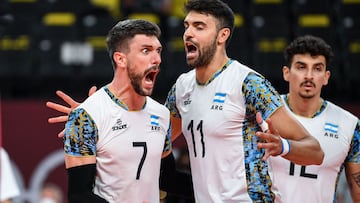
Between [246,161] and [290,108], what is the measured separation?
144 cm

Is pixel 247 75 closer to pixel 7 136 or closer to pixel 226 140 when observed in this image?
pixel 226 140

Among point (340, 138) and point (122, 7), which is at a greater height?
point (122, 7)

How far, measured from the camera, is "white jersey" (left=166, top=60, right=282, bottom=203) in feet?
23.9

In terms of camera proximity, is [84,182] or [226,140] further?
[226,140]

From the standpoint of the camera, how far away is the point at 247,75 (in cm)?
734

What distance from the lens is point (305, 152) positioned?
7035 mm

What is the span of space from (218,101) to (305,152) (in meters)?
0.90

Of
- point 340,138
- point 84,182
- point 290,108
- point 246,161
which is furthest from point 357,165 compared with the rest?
point 84,182

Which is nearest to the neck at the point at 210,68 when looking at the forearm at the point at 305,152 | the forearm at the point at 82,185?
the forearm at the point at 305,152

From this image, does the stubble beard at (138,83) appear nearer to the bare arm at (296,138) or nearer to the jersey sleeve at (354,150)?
the bare arm at (296,138)

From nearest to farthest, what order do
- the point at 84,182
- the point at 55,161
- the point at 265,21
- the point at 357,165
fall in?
the point at 84,182 < the point at 357,165 < the point at 55,161 < the point at 265,21

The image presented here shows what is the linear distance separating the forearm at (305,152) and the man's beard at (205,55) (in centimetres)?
110

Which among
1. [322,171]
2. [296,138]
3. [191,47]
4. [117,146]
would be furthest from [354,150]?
[117,146]

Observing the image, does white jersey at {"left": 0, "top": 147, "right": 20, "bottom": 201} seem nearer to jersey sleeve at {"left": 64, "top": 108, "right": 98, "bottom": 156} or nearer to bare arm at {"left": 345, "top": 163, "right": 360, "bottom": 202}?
jersey sleeve at {"left": 64, "top": 108, "right": 98, "bottom": 156}
